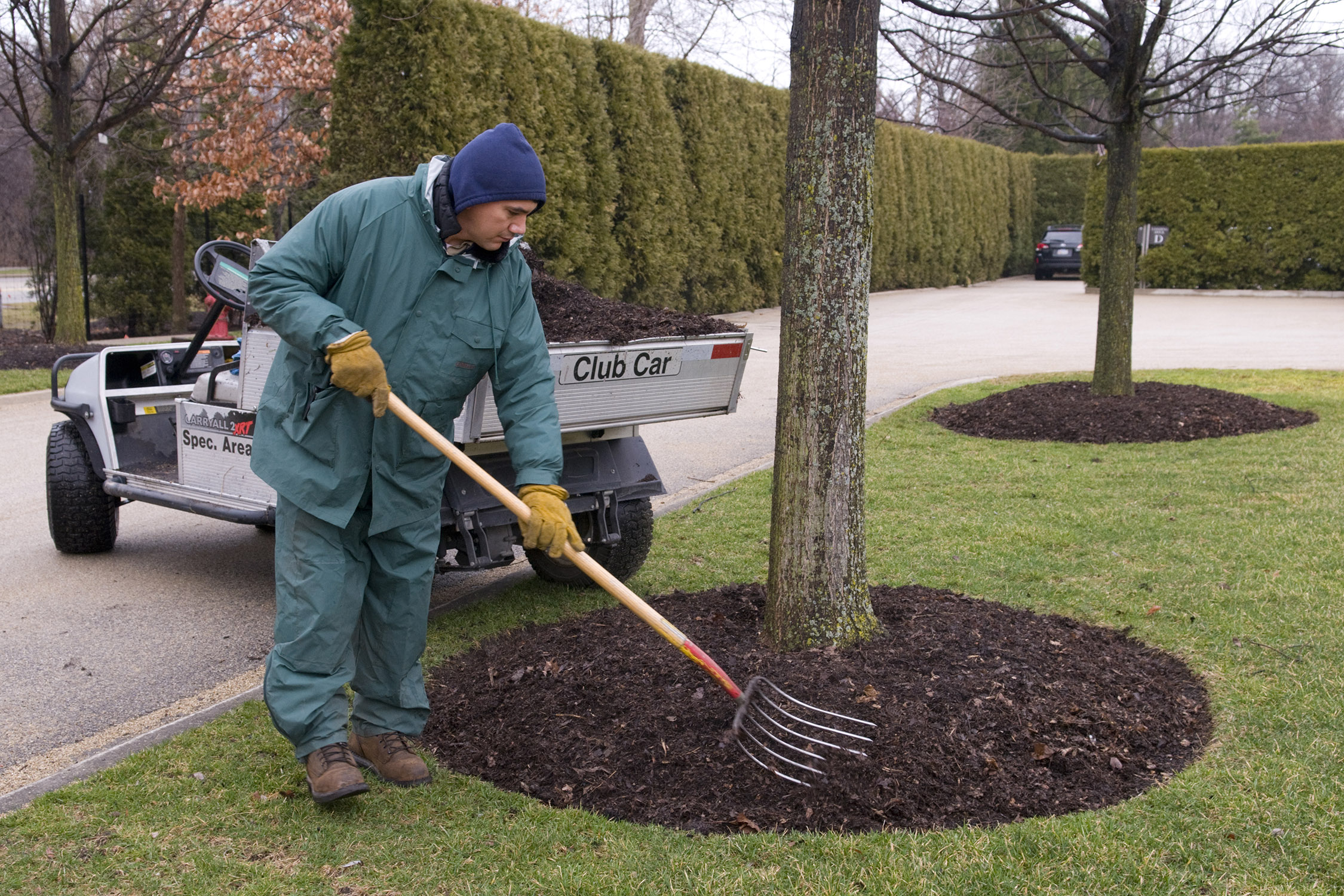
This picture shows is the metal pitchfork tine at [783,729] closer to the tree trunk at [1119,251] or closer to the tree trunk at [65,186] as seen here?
the tree trunk at [1119,251]

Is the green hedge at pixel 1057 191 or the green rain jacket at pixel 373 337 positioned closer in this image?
the green rain jacket at pixel 373 337

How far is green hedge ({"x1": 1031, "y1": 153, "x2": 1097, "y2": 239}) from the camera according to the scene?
36.9m

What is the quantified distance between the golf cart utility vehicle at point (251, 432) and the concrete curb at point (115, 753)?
0.90m

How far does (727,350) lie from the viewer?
4965mm

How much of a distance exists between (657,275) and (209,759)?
629 inches

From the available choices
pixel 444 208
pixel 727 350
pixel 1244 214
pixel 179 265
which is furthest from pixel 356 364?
pixel 1244 214

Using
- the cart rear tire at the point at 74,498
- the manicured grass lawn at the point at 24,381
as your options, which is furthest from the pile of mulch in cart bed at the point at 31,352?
the cart rear tire at the point at 74,498

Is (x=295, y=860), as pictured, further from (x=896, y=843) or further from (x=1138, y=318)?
(x=1138, y=318)

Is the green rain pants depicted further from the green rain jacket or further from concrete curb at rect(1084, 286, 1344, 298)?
concrete curb at rect(1084, 286, 1344, 298)

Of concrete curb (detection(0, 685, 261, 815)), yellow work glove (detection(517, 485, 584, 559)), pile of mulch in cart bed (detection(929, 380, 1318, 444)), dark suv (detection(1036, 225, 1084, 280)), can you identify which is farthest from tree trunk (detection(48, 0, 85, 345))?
dark suv (detection(1036, 225, 1084, 280))

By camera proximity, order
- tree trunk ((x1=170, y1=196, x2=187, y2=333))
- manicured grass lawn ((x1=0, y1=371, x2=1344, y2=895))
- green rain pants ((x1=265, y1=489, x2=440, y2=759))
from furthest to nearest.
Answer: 1. tree trunk ((x1=170, y1=196, x2=187, y2=333))
2. green rain pants ((x1=265, y1=489, x2=440, y2=759))
3. manicured grass lawn ((x1=0, y1=371, x2=1344, y2=895))

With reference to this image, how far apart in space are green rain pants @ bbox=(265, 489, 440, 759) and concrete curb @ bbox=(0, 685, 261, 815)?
2.20 feet

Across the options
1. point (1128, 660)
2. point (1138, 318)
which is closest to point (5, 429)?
point (1128, 660)

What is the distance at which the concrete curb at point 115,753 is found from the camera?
325 centimetres
